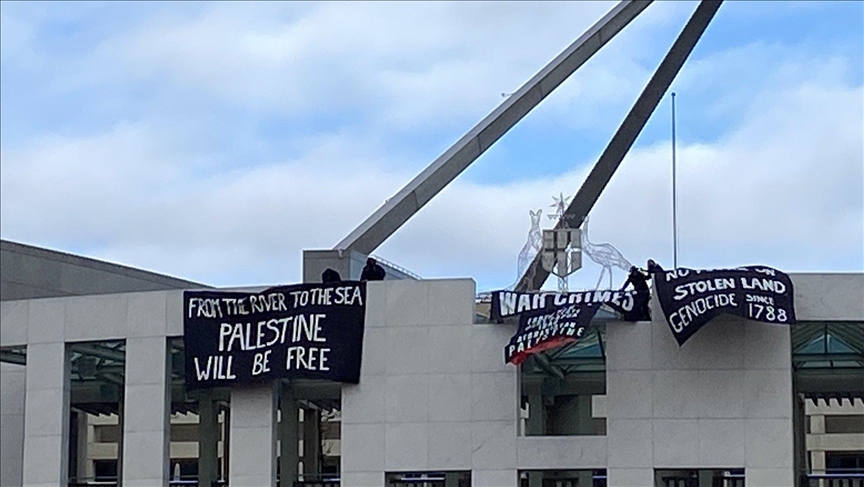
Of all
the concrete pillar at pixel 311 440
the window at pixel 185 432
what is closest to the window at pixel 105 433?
the window at pixel 185 432

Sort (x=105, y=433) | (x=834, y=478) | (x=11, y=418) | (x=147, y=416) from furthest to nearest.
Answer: (x=105, y=433), (x=11, y=418), (x=147, y=416), (x=834, y=478)

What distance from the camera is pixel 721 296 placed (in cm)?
3688

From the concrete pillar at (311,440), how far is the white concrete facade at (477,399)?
43.9 ft

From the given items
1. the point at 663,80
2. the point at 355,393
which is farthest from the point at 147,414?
the point at 663,80

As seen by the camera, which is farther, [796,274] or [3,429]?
[3,429]

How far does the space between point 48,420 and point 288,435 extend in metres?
6.86

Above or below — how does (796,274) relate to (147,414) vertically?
above

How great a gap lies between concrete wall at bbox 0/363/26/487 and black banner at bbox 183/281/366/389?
12.9m

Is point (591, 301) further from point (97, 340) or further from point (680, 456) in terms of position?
point (97, 340)

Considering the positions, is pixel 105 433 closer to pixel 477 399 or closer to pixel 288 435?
pixel 288 435

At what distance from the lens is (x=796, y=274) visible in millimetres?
37750

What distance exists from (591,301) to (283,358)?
7.07 metres

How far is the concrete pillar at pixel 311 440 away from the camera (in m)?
54.0

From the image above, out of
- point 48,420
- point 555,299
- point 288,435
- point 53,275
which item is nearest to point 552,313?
point 555,299
